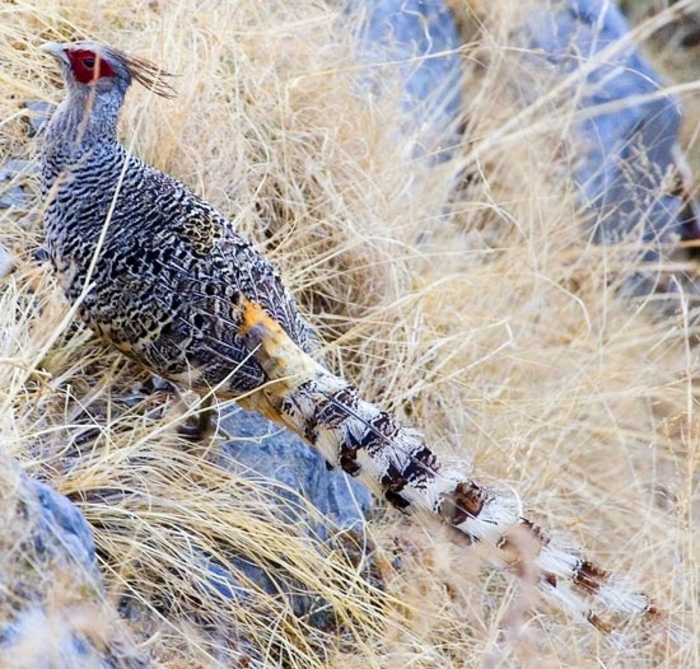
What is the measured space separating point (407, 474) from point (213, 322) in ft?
2.18

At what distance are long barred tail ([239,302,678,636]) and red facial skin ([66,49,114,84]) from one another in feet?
2.54

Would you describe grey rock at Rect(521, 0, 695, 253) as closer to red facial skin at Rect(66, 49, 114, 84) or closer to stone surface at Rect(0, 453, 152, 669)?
red facial skin at Rect(66, 49, 114, 84)

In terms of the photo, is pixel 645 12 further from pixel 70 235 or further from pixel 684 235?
pixel 70 235

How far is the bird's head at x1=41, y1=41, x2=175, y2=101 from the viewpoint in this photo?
3.37 m

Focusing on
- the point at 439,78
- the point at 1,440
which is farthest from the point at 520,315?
the point at 1,440

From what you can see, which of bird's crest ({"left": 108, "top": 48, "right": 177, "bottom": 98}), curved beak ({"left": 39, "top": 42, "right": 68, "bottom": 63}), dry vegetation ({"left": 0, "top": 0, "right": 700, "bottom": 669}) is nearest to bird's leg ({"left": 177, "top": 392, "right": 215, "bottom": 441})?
dry vegetation ({"left": 0, "top": 0, "right": 700, "bottom": 669})

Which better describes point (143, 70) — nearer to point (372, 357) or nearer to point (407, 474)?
point (372, 357)

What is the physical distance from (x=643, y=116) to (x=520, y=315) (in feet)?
5.18

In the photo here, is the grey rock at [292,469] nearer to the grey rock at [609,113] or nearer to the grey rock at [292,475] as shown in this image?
the grey rock at [292,475]

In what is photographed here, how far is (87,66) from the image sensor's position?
338 cm

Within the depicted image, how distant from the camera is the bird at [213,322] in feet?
9.64

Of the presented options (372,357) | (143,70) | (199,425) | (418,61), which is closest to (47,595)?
(199,425)

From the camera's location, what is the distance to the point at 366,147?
15.2 feet

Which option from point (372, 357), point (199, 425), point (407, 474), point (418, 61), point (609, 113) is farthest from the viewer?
point (609, 113)
